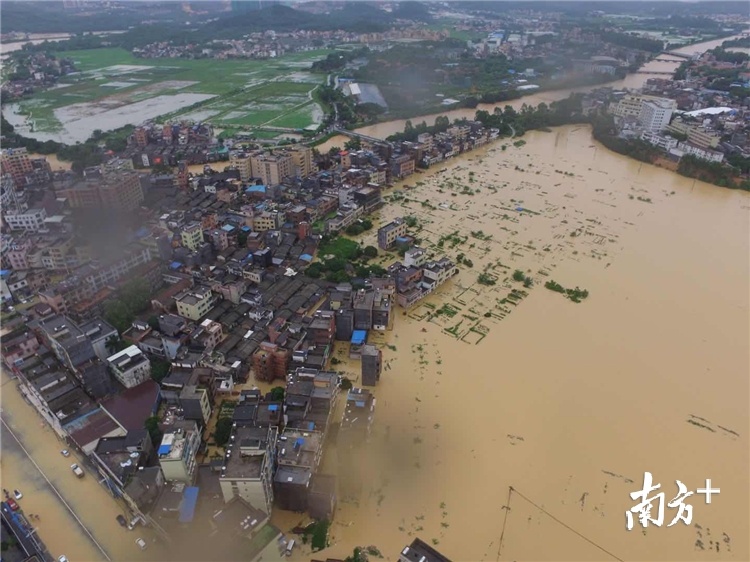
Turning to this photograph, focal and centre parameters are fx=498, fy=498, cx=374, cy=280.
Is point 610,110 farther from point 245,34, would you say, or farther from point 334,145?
point 245,34

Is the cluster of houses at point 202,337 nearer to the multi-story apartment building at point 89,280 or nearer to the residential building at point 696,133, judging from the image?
the multi-story apartment building at point 89,280

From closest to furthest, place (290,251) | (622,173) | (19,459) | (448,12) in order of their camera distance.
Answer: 1. (19,459)
2. (290,251)
3. (622,173)
4. (448,12)

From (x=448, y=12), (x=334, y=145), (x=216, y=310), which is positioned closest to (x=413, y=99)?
(x=334, y=145)

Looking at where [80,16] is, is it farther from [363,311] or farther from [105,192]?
[363,311]

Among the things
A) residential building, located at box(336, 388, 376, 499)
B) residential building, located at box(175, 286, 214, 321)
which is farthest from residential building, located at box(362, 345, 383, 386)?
residential building, located at box(175, 286, 214, 321)

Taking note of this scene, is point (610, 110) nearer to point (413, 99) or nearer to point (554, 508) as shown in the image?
point (413, 99)

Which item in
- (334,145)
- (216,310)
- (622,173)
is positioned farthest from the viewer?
(334,145)

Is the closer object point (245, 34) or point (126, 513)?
point (126, 513)
